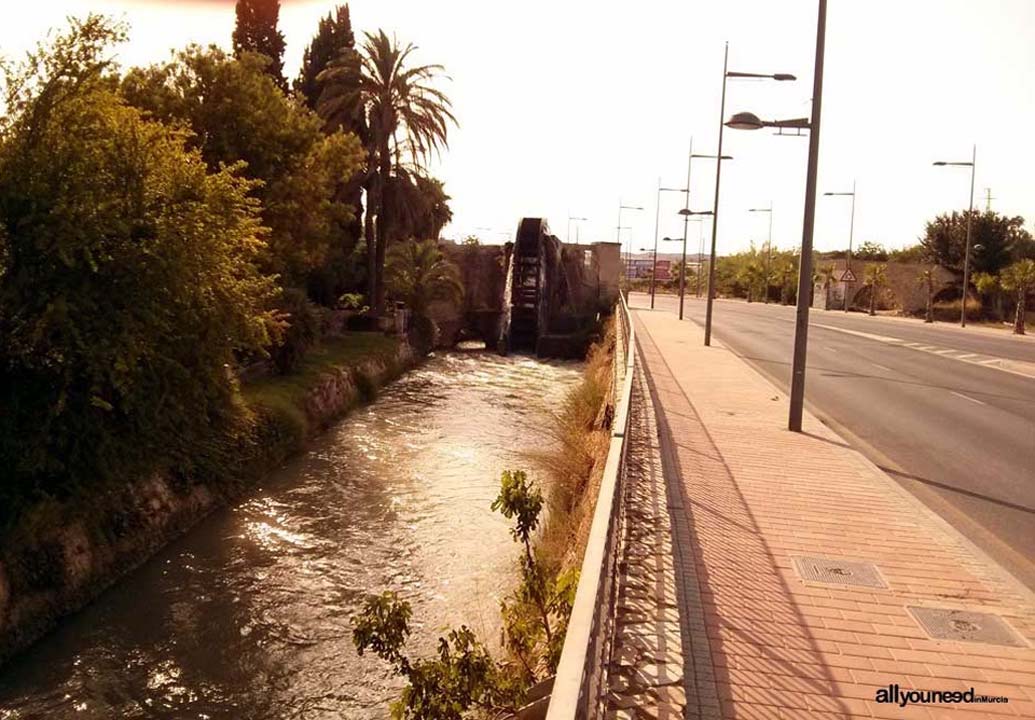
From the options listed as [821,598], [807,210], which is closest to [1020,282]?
[807,210]

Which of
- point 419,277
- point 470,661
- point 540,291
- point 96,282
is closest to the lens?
point 470,661

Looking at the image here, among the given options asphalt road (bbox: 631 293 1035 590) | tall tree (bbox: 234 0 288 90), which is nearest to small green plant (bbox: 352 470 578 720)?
asphalt road (bbox: 631 293 1035 590)

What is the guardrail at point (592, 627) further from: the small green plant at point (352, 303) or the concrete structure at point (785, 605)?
the small green plant at point (352, 303)

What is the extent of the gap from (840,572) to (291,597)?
7165 mm

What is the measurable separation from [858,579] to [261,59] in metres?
23.4

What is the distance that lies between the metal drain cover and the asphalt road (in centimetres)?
150

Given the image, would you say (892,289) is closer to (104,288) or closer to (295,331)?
(295,331)

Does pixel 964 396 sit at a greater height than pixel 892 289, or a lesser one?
lesser

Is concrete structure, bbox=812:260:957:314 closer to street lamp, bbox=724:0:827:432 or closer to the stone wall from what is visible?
street lamp, bbox=724:0:827:432

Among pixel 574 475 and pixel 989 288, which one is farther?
pixel 989 288

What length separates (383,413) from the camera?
24.6 meters

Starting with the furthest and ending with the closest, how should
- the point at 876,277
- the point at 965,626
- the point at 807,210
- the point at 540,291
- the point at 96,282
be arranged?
the point at 876,277 < the point at 540,291 < the point at 807,210 < the point at 96,282 < the point at 965,626

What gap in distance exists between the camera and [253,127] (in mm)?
23062

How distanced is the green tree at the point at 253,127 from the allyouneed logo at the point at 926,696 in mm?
18788
